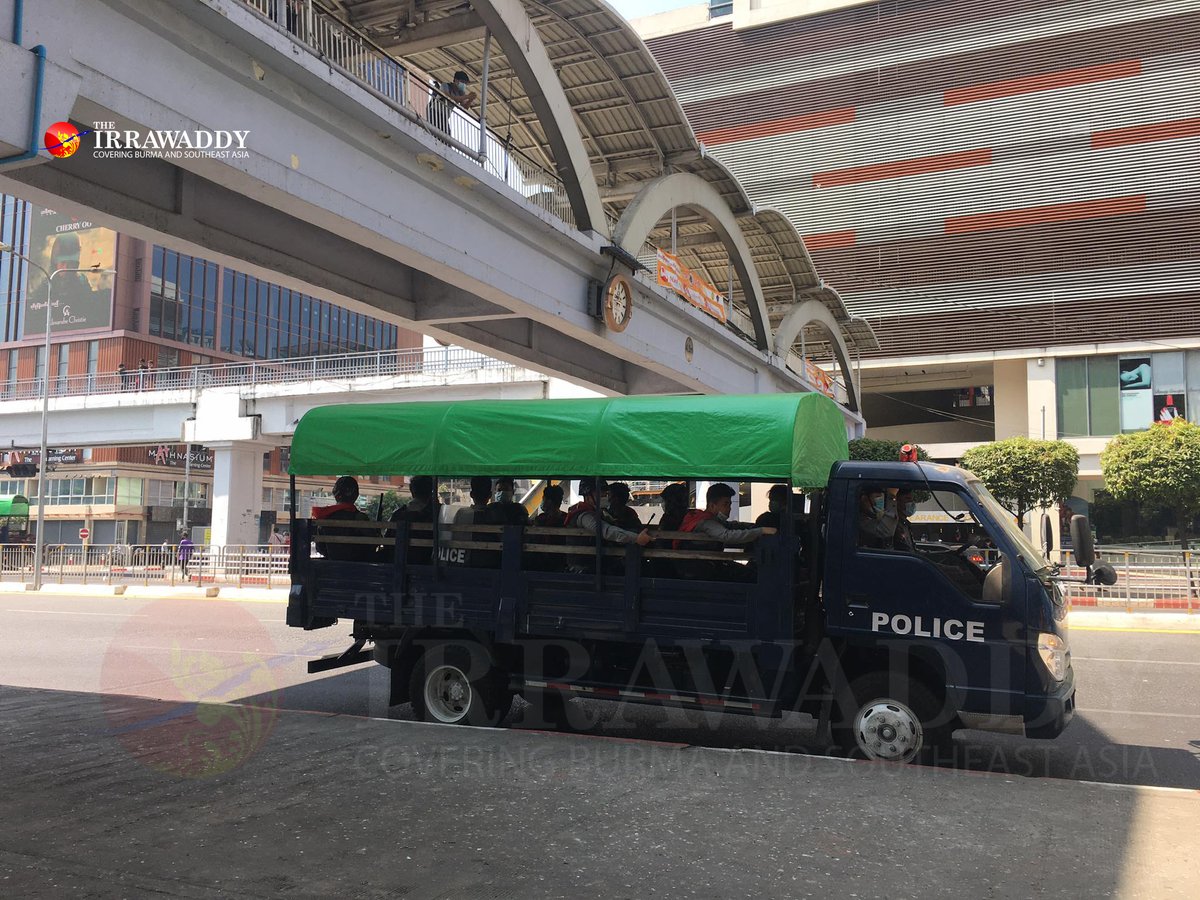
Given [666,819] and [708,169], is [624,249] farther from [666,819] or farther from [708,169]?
[666,819]

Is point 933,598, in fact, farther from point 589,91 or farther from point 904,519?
point 589,91

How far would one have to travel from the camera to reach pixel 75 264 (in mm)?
70562

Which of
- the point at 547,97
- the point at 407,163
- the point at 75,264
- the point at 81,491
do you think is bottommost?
the point at 81,491

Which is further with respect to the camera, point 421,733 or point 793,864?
point 421,733

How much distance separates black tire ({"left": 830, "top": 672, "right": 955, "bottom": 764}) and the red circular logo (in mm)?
7288

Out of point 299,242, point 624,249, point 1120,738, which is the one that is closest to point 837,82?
point 624,249

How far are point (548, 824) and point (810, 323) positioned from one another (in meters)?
29.6

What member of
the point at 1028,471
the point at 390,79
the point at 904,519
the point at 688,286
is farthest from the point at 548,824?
the point at 1028,471

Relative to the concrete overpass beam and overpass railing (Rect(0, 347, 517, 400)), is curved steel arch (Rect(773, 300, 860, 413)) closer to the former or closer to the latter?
overpass railing (Rect(0, 347, 517, 400))

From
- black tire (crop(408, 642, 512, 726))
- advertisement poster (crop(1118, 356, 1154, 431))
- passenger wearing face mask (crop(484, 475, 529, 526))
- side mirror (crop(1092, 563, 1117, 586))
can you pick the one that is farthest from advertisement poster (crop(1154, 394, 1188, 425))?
black tire (crop(408, 642, 512, 726))

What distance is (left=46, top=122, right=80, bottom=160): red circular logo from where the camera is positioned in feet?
23.9

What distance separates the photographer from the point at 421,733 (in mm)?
7254

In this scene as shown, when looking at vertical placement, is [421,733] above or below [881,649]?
below

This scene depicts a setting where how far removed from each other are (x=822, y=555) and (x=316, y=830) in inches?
158
